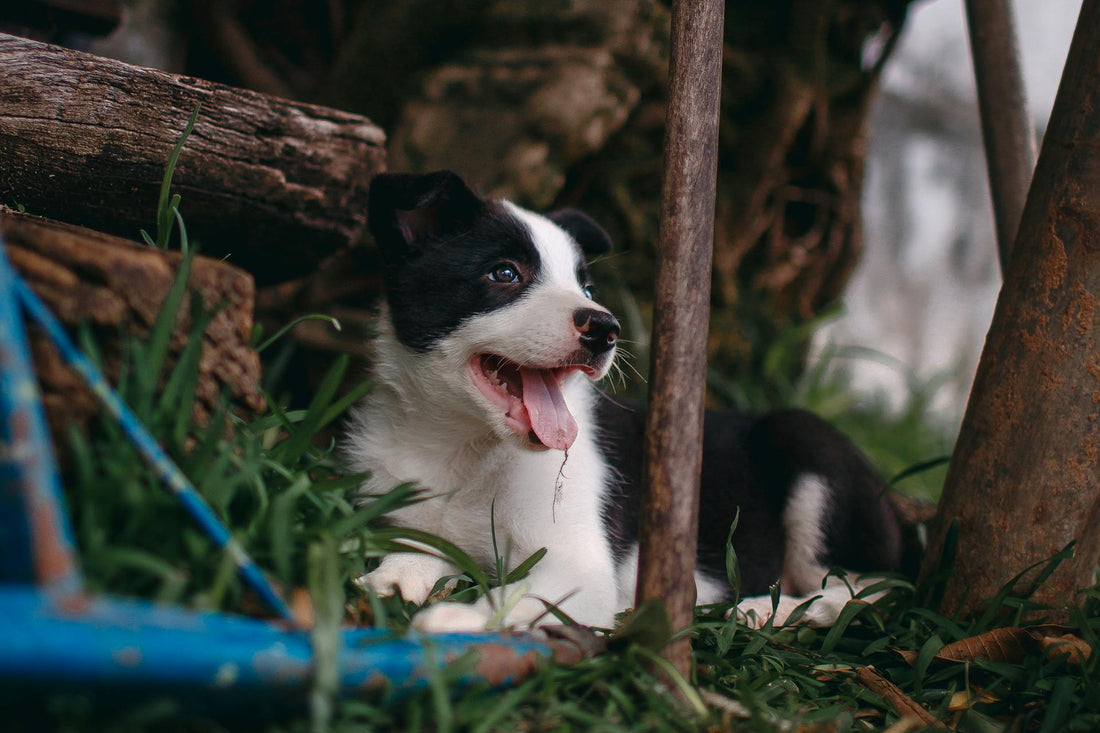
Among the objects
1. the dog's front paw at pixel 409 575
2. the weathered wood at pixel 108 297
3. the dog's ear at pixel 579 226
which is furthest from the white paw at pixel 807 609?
the weathered wood at pixel 108 297

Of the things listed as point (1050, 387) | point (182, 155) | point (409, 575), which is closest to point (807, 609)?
point (1050, 387)

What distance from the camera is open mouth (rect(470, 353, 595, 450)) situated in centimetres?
236

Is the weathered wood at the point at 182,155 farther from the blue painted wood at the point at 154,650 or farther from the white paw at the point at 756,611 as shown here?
the white paw at the point at 756,611

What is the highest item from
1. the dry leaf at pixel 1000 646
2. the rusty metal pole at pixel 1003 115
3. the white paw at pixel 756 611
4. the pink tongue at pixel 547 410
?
the rusty metal pole at pixel 1003 115

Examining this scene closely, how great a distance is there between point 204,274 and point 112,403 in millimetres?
475

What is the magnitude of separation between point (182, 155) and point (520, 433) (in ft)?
4.30

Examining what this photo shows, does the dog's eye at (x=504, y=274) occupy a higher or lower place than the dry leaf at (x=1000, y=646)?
higher

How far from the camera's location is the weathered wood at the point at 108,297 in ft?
4.71

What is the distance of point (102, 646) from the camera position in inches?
40.5

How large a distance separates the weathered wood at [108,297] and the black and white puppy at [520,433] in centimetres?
65

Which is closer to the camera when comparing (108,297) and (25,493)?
(25,493)

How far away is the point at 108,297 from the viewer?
4.94 feet

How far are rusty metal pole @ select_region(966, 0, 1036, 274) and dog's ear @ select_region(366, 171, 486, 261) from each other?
6.48 feet

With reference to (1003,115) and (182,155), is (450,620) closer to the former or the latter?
(182,155)
